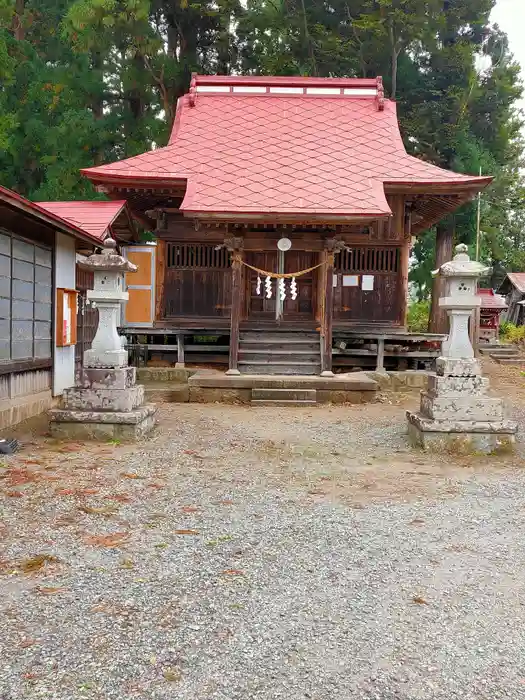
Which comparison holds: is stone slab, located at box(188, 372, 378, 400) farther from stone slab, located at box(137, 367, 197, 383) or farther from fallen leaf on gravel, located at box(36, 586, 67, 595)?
fallen leaf on gravel, located at box(36, 586, 67, 595)

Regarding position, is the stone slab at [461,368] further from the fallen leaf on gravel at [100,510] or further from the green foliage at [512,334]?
the green foliage at [512,334]

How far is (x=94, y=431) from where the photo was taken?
6.91 metres

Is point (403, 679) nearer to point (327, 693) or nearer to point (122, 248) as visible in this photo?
point (327, 693)

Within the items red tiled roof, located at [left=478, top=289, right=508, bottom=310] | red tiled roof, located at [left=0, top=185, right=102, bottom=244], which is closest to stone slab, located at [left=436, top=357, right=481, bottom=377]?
red tiled roof, located at [left=0, top=185, right=102, bottom=244]

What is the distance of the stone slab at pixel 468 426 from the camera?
21.5 ft

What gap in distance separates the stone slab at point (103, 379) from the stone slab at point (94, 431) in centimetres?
47

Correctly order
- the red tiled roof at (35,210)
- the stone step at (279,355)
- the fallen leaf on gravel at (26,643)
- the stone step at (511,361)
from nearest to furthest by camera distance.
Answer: the fallen leaf on gravel at (26,643) < the red tiled roof at (35,210) < the stone step at (279,355) < the stone step at (511,361)

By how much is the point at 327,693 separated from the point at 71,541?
2143 millimetres

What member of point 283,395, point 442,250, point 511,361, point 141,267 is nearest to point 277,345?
point 283,395

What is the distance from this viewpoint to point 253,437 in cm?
756

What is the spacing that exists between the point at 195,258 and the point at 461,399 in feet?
27.3

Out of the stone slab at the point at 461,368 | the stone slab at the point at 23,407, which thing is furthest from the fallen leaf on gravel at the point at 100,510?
the stone slab at the point at 461,368

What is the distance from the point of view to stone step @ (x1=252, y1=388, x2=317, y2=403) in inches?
420

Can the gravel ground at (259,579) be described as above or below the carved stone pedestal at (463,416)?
below
